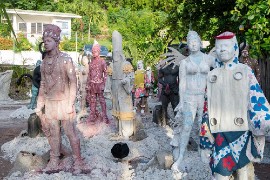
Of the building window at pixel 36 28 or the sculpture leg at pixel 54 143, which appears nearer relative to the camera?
the sculpture leg at pixel 54 143

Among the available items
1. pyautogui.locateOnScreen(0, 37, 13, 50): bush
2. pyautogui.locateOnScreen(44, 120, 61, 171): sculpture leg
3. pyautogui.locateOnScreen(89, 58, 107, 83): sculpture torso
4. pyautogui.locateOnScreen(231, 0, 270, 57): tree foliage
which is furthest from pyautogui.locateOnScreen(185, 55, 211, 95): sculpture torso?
pyautogui.locateOnScreen(0, 37, 13, 50): bush

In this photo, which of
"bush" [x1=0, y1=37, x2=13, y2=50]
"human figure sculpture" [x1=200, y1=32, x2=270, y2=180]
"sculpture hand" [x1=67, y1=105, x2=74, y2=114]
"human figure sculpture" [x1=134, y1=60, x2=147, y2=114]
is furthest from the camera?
"bush" [x1=0, y1=37, x2=13, y2=50]

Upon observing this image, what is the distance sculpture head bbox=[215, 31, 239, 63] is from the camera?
3574 mm

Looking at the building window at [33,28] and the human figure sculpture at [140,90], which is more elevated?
the building window at [33,28]

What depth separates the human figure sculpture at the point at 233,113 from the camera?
3.51 meters

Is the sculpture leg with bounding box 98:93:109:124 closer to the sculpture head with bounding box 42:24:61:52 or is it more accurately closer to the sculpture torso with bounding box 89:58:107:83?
the sculpture torso with bounding box 89:58:107:83

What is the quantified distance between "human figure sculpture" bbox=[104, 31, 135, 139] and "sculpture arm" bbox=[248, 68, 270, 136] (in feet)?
13.2

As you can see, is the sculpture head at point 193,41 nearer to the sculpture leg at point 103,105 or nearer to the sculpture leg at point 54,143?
the sculpture leg at point 54,143

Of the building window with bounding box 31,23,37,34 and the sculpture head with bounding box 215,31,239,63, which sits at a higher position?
the building window with bounding box 31,23,37,34

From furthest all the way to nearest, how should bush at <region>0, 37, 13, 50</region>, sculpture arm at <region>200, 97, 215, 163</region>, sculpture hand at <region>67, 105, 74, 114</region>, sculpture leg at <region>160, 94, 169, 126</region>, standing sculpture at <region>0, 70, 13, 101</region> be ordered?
1. bush at <region>0, 37, 13, 50</region>
2. standing sculpture at <region>0, 70, 13, 101</region>
3. sculpture leg at <region>160, 94, 169, 126</region>
4. sculpture hand at <region>67, 105, 74, 114</region>
5. sculpture arm at <region>200, 97, 215, 163</region>

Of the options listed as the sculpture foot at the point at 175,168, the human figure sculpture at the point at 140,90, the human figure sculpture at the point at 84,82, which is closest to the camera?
the sculpture foot at the point at 175,168

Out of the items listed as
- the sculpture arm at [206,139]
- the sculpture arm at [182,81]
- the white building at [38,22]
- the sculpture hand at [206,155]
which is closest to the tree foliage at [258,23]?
the sculpture arm at [182,81]

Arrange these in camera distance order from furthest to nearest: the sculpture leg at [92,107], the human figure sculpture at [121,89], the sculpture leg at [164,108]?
the sculpture leg at [92,107], the sculpture leg at [164,108], the human figure sculpture at [121,89]

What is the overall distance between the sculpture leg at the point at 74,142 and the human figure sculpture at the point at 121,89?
1.91 meters
